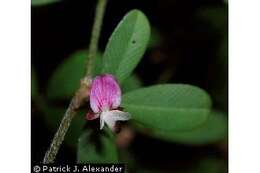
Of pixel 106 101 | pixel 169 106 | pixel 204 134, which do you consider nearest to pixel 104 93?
pixel 106 101

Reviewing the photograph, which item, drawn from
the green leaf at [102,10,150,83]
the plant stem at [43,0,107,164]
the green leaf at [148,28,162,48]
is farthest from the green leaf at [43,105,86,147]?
the green leaf at [148,28,162,48]

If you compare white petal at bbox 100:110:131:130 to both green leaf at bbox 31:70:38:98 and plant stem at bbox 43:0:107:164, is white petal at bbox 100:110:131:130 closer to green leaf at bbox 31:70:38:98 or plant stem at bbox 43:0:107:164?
plant stem at bbox 43:0:107:164

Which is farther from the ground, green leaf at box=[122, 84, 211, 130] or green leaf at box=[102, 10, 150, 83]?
green leaf at box=[102, 10, 150, 83]

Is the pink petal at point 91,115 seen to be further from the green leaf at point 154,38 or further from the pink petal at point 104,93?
the green leaf at point 154,38

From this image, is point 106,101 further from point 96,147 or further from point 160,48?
point 160,48
